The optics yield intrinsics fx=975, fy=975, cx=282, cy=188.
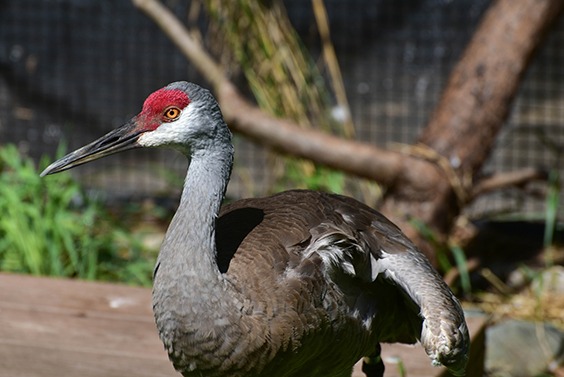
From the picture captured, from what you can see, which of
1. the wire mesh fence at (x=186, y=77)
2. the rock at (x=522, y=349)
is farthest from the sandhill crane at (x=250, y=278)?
the wire mesh fence at (x=186, y=77)

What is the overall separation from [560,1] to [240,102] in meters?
1.48

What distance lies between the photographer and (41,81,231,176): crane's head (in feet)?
8.00

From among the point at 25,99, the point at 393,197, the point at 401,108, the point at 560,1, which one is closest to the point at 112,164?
the point at 25,99

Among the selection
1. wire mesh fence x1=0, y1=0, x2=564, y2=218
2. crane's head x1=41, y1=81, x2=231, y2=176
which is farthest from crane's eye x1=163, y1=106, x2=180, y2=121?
wire mesh fence x1=0, y1=0, x2=564, y2=218

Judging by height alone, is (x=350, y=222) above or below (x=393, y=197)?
above

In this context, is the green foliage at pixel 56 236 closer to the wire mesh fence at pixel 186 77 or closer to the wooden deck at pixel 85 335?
the wooden deck at pixel 85 335

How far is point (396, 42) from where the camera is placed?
5.63 metres

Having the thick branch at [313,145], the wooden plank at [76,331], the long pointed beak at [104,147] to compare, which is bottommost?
the wooden plank at [76,331]

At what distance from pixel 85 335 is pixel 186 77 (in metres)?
2.89

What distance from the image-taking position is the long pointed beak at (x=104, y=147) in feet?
8.12

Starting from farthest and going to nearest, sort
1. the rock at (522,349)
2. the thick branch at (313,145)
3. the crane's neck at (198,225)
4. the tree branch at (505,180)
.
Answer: the tree branch at (505,180), the thick branch at (313,145), the rock at (522,349), the crane's neck at (198,225)

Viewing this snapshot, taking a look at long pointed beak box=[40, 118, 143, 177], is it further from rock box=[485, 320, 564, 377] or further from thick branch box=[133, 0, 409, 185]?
rock box=[485, 320, 564, 377]

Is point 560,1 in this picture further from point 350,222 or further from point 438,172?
point 350,222

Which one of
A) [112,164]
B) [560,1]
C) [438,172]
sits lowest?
[112,164]
